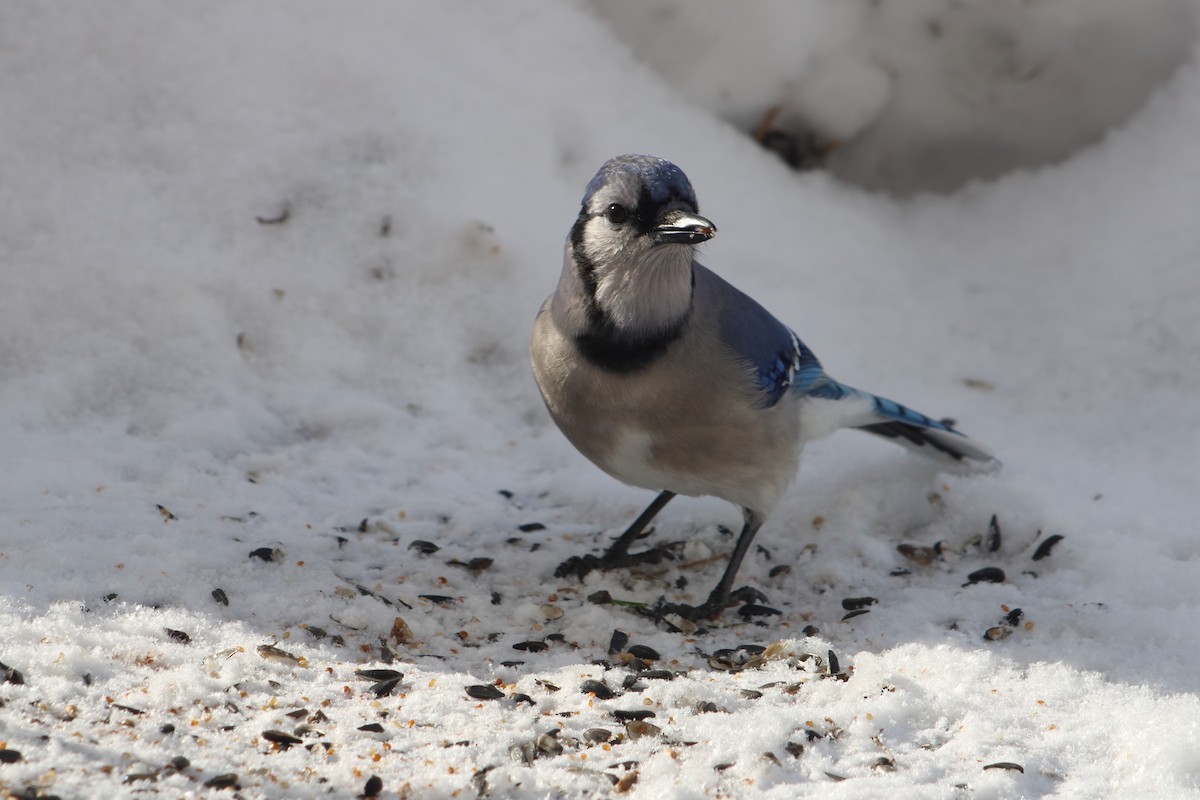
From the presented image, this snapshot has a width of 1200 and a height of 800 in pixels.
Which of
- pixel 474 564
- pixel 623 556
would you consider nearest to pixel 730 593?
pixel 623 556

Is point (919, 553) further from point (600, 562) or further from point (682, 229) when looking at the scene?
point (682, 229)

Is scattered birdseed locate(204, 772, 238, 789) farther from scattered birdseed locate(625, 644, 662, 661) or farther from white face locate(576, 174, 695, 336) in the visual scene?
white face locate(576, 174, 695, 336)

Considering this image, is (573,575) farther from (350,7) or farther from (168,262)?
(350,7)

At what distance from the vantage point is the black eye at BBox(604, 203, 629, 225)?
2715 mm

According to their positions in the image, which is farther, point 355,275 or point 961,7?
point 961,7

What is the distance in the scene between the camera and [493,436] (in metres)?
3.87

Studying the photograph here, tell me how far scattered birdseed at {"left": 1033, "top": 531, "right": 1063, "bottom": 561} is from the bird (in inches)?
26.3

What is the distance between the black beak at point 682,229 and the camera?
2.59 metres

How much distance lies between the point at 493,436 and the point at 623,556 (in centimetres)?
76

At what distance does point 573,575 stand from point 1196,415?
2.17m

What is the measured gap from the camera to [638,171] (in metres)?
2.70

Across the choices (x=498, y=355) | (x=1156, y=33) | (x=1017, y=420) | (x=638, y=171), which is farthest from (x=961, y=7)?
(x=638, y=171)

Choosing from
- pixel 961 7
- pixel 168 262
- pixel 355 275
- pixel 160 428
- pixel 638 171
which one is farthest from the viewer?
pixel 961 7

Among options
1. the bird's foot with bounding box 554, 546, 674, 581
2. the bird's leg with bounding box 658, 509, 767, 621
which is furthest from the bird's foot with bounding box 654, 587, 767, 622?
the bird's foot with bounding box 554, 546, 674, 581
